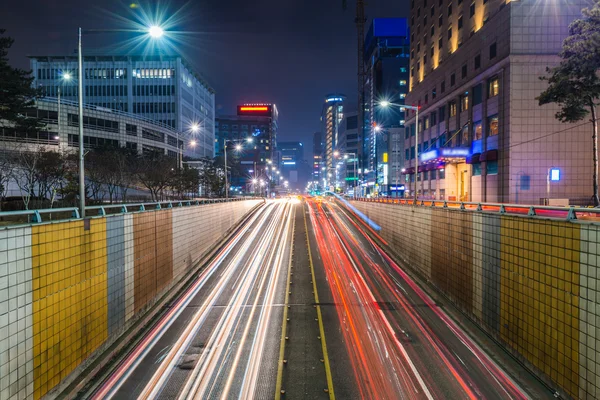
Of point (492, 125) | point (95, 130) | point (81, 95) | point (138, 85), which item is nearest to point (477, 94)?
point (492, 125)

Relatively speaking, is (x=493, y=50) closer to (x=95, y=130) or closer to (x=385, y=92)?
(x=95, y=130)

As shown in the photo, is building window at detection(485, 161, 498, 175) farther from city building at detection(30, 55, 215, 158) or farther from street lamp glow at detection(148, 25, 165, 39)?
city building at detection(30, 55, 215, 158)

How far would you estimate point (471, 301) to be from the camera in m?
13.9

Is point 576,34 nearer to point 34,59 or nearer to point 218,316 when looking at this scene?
point 218,316

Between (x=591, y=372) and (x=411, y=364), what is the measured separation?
15.1 ft

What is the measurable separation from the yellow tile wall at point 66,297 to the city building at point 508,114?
3107 cm

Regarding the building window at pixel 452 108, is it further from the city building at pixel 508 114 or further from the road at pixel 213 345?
the road at pixel 213 345

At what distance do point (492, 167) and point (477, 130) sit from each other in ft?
21.8

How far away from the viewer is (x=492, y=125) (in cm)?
3934

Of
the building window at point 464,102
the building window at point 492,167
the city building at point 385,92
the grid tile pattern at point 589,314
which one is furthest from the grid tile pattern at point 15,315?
the city building at point 385,92

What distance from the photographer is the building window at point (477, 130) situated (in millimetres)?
41944

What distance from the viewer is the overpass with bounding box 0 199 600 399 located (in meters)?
8.14

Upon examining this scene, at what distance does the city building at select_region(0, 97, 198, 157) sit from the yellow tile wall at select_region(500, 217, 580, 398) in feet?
134

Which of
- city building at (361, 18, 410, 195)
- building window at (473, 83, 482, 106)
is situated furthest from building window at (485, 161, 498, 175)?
city building at (361, 18, 410, 195)
